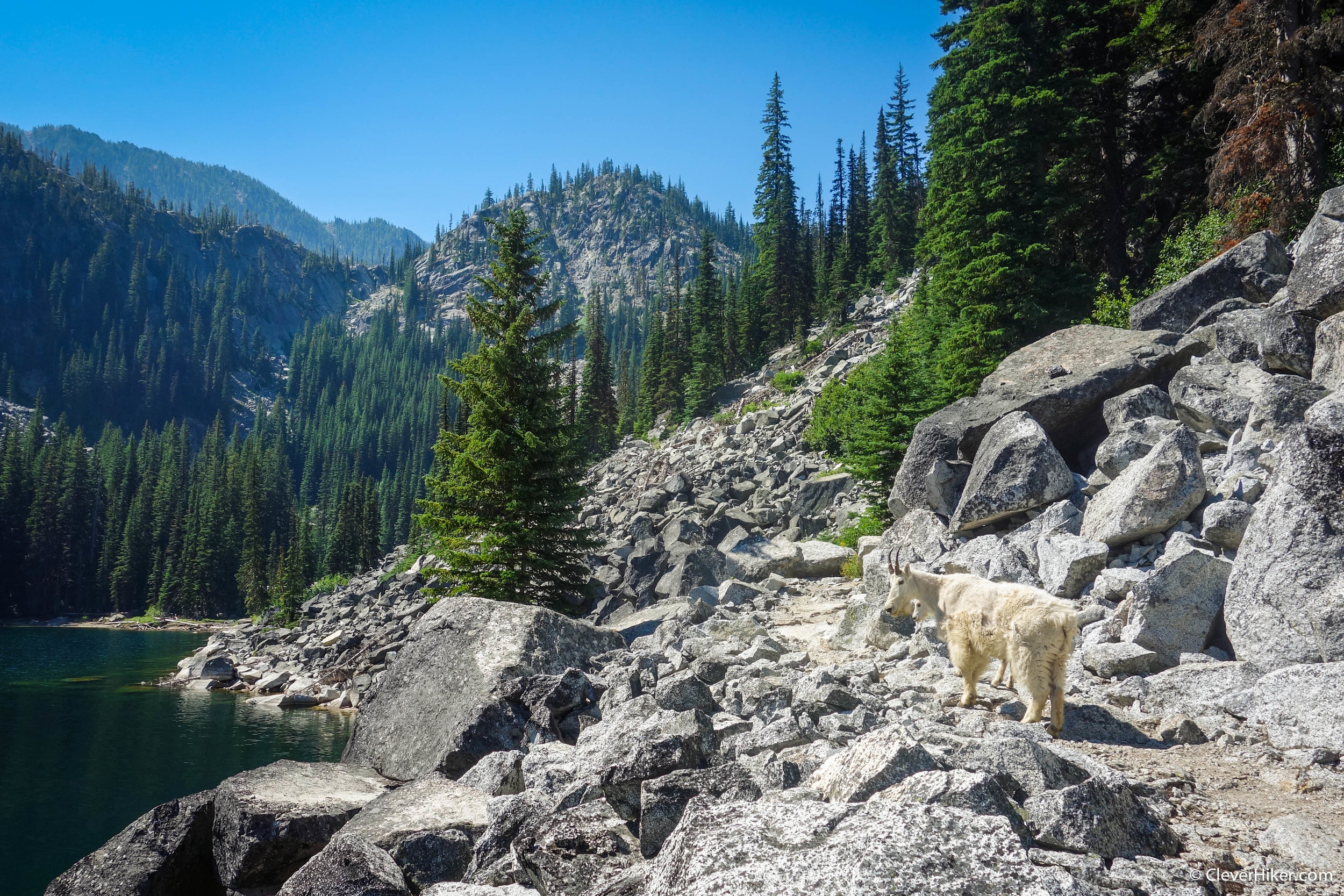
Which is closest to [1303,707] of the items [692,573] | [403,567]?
[692,573]

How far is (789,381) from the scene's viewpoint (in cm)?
4888

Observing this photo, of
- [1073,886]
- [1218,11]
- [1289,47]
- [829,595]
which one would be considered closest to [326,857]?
[1073,886]

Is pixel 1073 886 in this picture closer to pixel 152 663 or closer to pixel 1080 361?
pixel 1080 361

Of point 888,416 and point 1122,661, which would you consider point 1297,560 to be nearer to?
point 1122,661

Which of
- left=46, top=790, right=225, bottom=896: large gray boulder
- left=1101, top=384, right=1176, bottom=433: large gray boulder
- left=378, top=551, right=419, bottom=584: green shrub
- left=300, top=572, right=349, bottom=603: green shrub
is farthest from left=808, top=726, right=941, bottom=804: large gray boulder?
left=300, top=572, right=349, bottom=603: green shrub

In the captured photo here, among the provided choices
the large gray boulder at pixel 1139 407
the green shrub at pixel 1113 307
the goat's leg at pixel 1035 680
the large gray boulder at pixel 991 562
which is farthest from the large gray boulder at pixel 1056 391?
the goat's leg at pixel 1035 680

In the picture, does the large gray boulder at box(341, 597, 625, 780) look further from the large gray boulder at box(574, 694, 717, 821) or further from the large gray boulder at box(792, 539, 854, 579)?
the large gray boulder at box(792, 539, 854, 579)

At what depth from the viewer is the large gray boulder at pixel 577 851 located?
4.76m

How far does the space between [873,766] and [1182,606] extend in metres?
5.09

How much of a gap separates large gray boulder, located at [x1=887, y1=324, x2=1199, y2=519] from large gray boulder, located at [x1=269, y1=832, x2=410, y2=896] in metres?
11.8

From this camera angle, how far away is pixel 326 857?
6.21 meters

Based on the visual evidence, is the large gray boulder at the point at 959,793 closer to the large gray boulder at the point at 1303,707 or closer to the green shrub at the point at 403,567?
the large gray boulder at the point at 1303,707

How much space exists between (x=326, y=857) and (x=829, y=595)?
11.0 metres

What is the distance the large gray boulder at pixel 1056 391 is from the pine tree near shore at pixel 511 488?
7868 mm
